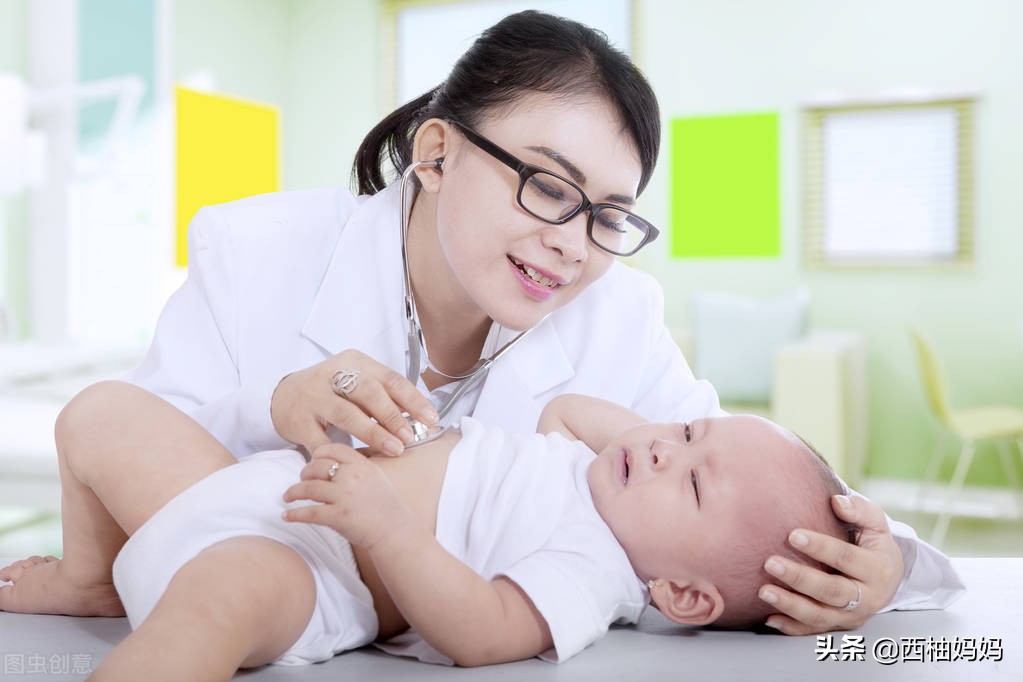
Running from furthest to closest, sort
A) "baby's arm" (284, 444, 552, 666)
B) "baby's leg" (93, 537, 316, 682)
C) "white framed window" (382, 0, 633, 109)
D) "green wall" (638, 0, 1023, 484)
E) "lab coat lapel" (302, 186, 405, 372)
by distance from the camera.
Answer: "white framed window" (382, 0, 633, 109), "green wall" (638, 0, 1023, 484), "lab coat lapel" (302, 186, 405, 372), "baby's arm" (284, 444, 552, 666), "baby's leg" (93, 537, 316, 682)

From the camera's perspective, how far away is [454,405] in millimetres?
1376

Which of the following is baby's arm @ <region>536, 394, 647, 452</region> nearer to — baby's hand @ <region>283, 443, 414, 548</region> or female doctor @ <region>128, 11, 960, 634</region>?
female doctor @ <region>128, 11, 960, 634</region>

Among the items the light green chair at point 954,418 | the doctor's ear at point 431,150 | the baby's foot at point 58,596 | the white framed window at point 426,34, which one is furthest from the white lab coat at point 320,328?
the white framed window at point 426,34

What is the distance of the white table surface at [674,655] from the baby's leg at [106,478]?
0.11ft

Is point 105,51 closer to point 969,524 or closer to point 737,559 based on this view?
point 737,559

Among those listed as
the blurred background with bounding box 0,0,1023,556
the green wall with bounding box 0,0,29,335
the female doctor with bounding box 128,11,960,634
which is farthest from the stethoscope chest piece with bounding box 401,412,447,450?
the green wall with bounding box 0,0,29,335

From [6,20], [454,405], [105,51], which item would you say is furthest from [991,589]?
[6,20]

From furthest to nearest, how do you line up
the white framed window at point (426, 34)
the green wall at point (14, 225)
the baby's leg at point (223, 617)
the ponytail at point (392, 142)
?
1. the white framed window at point (426, 34)
2. the green wall at point (14, 225)
3. the ponytail at point (392, 142)
4. the baby's leg at point (223, 617)

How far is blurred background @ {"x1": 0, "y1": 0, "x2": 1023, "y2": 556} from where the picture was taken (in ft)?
12.2

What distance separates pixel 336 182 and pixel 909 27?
11.2 ft

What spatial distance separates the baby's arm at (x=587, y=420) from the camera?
123 cm

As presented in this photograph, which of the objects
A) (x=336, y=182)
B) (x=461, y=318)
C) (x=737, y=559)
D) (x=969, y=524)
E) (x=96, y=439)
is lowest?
(x=969, y=524)

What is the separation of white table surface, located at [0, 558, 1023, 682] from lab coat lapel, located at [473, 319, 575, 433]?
346 mm

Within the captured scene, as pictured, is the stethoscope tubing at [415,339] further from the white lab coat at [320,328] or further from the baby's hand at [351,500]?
the baby's hand at [351,500]
